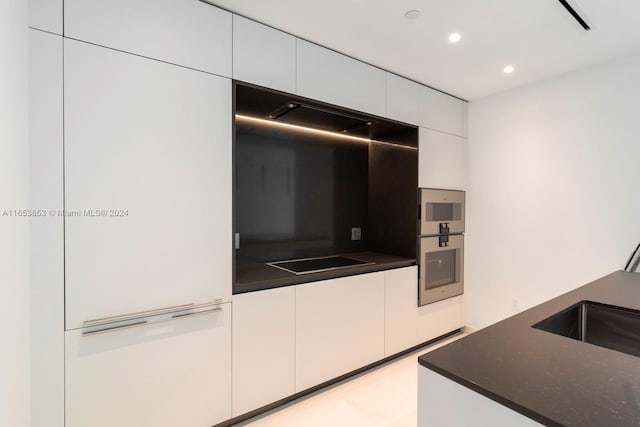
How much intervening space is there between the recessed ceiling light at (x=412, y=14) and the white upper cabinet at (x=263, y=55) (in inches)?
27.5

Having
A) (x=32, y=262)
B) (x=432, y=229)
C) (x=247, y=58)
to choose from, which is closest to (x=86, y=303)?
(x=32, y=262)

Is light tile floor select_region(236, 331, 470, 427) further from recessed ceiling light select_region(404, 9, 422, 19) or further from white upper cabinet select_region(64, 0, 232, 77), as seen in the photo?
recessed ceiling light select_region(404, 9, 422, 19)

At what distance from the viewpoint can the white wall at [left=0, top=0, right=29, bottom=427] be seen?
2.79ft

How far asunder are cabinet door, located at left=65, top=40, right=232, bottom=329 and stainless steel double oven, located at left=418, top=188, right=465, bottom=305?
177cm

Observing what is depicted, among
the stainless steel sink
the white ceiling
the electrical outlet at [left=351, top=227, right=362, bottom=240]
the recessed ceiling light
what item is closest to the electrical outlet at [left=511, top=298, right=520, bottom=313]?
the electrical outlet at [left=351, top=227, right=362, bottom=240]

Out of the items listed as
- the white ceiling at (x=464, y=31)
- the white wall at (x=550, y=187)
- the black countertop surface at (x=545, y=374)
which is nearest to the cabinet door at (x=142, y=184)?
the white ceiling at (x=464, y=31)

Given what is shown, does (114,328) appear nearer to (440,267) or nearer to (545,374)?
(545,374)

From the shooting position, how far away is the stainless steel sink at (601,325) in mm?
1243

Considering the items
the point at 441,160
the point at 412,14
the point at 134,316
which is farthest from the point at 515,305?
the point at 134,316

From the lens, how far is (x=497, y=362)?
829mm

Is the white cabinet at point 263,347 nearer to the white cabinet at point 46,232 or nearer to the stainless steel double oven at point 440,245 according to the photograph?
the white cabinet at point 46,232

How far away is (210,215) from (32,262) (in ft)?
2.43

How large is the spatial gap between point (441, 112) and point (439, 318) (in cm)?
198

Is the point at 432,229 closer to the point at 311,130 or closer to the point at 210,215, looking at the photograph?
the point at 311,130
